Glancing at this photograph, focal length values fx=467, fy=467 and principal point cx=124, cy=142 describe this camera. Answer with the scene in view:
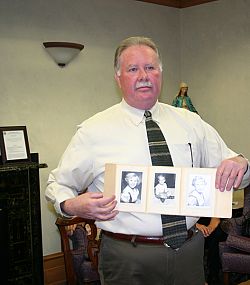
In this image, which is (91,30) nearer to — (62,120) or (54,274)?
(62,120)

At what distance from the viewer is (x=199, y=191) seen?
1664 millimetres

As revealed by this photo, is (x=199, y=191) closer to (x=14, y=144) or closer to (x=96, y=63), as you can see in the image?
(x=14, y=144)

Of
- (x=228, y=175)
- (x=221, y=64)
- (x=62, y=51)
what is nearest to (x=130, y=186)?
(x=228, y=175)

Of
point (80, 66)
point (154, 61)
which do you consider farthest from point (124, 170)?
point (80, 66)

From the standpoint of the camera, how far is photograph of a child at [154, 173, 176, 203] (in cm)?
167

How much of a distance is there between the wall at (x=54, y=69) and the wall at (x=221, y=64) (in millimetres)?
639

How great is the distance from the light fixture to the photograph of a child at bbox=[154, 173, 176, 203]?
2.47m

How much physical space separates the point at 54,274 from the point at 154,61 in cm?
276

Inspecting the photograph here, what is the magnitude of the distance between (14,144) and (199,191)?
2079mm

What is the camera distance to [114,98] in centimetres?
446

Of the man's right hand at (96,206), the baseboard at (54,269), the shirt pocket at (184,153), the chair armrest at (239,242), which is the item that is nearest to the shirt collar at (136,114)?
the shirt pocket at (184,153)

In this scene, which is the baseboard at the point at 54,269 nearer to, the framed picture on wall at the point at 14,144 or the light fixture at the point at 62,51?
the framed picture on wall at the point at 14,144

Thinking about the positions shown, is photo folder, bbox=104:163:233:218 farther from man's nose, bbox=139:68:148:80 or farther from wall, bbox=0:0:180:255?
wall, bbox=0:0:180:255

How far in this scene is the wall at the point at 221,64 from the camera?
4.54 meters
